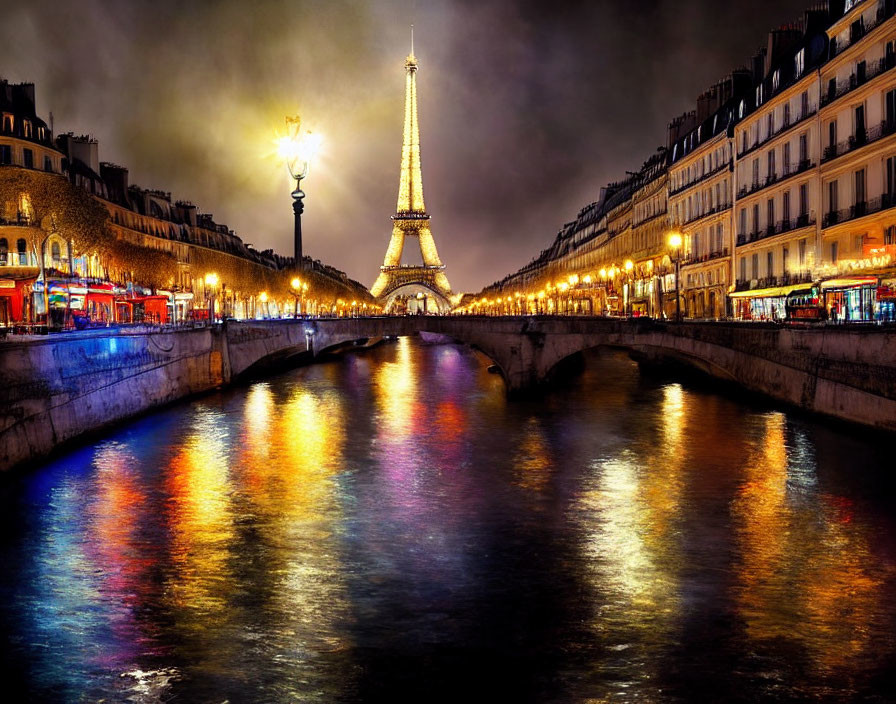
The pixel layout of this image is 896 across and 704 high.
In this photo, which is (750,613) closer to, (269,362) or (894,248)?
(894,248)

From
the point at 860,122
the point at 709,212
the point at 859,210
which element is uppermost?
the point at 860,122

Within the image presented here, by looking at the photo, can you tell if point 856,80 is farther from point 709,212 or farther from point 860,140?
point 709,212

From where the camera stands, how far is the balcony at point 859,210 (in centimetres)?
4101

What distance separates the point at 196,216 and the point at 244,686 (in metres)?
116

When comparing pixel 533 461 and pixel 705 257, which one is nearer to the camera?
pixel 533 461

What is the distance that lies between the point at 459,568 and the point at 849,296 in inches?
1296

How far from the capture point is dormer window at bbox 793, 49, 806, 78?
52562 mm

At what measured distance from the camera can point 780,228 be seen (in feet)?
182

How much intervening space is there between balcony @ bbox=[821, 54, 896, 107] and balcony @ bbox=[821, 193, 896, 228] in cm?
558

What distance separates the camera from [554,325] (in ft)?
173

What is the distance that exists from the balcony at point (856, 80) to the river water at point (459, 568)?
1683 cm

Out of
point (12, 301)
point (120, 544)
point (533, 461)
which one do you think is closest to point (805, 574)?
point (533, 461)

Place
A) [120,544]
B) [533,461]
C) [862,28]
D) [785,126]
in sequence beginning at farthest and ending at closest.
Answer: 1. [785,126]
2. [862,28]
3. [533,461]
4. [120,544]

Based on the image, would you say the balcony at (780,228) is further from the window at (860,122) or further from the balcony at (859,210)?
the window at (860,122)
